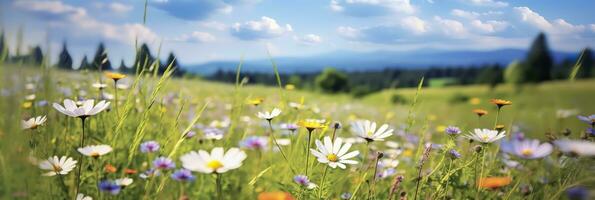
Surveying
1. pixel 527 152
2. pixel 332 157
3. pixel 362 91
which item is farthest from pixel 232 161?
pixel 362 91

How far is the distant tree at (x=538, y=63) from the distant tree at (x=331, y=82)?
1540 centimetres

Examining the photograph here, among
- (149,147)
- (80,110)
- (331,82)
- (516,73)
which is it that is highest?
(80,110)

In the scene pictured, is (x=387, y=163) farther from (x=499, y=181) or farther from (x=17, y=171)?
(x=17, y=171)

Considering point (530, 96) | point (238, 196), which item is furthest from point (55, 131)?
point (530, 96)

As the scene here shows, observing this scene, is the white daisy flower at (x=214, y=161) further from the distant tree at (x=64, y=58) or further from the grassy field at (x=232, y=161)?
the distant tree at (x=64, y=58)

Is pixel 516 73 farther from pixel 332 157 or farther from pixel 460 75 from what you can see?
pixel 332 157

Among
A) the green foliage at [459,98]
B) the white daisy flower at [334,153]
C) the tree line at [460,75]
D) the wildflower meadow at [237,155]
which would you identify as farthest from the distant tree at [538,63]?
the white daisy flower at [334,153]

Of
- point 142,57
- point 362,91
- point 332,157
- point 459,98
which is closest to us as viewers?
point 332,157

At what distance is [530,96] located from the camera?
2159 centimetres

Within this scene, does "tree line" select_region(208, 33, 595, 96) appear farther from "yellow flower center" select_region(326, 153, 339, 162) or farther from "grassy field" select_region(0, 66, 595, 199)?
"yellow flower center" select_region(326, 153, 339, 162)

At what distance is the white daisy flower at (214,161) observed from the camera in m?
0.70

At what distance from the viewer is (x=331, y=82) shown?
1623 inches

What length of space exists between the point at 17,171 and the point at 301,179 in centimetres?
54

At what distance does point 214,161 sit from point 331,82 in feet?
133
